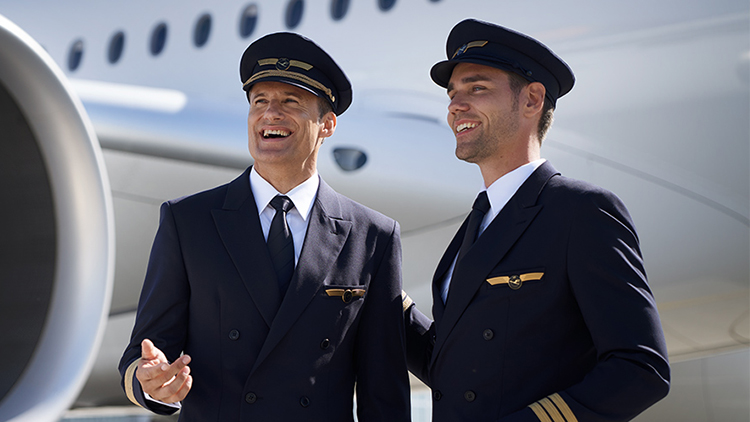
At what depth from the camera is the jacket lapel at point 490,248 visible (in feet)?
5.06

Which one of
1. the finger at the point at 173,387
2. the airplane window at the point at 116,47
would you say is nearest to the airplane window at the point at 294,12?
the airplane window at the point at 116,47

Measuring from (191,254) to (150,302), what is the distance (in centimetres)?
13

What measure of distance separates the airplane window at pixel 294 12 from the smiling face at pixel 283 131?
301 cm

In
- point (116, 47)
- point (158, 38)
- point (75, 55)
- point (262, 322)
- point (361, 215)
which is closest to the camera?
point (262, 322)

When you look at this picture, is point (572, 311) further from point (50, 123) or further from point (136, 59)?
point (136, 59)

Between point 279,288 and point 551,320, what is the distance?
57 centimetres

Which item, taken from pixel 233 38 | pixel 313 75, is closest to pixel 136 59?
pixel 233 38

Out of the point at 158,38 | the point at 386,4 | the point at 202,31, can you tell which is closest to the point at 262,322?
the point at 386,4

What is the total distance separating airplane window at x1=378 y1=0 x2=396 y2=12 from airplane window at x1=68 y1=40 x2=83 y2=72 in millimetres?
3142

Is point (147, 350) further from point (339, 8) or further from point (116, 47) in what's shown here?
point (116, 47)

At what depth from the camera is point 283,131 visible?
1734mm

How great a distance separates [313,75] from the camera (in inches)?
70.9

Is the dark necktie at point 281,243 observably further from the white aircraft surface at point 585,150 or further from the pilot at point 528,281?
the white aircraft surface at point 585,150

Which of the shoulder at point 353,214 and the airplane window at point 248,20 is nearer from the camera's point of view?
the shoulder at point 353,214
